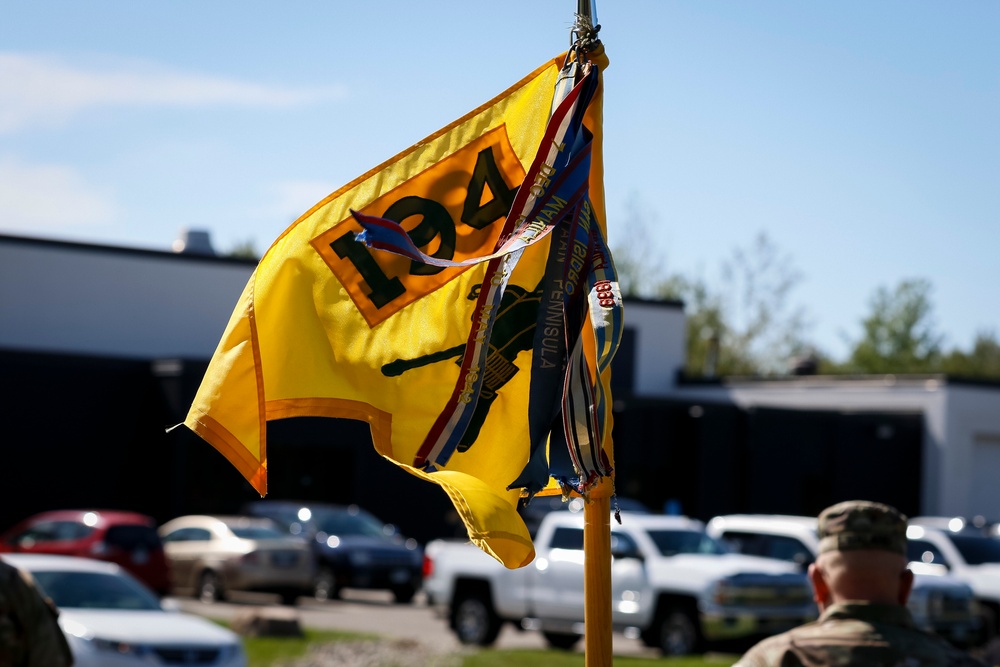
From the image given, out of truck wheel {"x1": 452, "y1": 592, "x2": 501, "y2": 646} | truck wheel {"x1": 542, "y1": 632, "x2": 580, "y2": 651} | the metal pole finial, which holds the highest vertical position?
the metal pole finial

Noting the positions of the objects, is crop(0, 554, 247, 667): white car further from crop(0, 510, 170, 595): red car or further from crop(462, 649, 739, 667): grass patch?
crop(0, 510, 170, 595): red car

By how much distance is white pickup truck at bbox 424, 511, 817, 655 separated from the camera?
1809cm

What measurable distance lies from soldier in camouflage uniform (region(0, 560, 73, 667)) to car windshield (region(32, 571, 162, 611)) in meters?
8.56

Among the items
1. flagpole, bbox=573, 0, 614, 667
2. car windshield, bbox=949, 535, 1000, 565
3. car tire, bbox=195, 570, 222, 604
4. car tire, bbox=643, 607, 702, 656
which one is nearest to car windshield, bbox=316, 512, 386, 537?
car tire, bbox=195, 570, 222, 604

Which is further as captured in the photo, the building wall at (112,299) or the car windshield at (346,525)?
the building wall at (112,299)

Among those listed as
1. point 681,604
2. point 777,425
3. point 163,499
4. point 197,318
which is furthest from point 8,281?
point 681,604

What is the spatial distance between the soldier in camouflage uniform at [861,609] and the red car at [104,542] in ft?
70.4

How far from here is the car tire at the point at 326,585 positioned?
2645cm

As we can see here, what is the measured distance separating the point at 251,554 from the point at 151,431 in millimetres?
8987

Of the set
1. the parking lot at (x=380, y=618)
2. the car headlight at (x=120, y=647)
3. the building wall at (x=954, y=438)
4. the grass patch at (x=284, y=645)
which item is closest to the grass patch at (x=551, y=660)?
the parking lot at (x=380, y=618)

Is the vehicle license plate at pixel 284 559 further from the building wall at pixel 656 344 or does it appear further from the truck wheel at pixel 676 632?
the building wall at pixel 656 344

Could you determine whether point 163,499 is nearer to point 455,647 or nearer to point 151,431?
point 151,431

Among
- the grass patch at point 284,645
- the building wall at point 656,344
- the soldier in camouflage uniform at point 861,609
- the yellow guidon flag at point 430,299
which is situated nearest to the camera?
the soldier in camouflage uniform at point 861,609

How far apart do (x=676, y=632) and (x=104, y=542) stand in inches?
428
